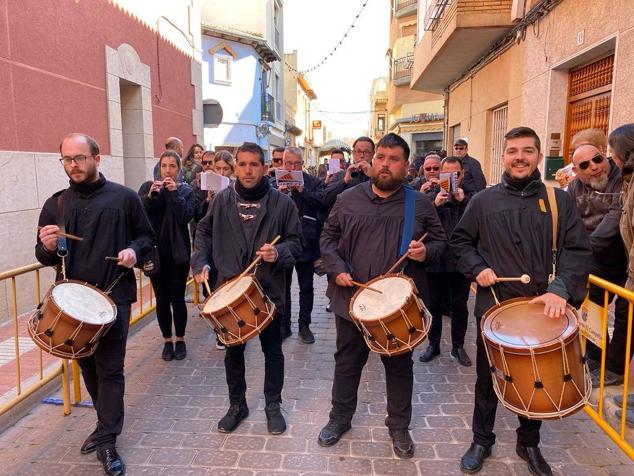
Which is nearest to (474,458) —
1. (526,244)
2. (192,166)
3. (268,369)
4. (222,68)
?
(526,244)

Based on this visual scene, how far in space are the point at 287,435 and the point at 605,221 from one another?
2884 millimetres

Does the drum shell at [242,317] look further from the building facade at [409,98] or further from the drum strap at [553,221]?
the building facade at [409,98]

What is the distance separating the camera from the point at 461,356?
4770 mm

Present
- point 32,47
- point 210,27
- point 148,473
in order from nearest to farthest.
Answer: point 148,473
point 32,47
point 210,27

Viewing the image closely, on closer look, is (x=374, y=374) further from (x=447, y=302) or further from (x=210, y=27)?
(x=210, y=27)

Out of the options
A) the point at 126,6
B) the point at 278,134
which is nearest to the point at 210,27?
the point at 278,134

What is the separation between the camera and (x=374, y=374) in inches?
178

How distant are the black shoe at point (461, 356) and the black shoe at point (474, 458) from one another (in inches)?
61.3

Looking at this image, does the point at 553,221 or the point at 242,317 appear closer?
the point at 553,221

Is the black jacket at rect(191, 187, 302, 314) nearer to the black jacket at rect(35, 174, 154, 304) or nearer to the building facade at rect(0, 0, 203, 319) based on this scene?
the black jacket at rect(35, 174, 154, 304)

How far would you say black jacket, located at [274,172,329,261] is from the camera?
213 inches

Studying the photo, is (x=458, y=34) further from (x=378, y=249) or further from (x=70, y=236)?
(x=70, y=236)

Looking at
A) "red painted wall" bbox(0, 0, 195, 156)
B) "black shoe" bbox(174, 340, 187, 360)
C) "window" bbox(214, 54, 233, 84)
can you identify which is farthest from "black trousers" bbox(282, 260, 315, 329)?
"window" bbox(214, 54, 233, 84)

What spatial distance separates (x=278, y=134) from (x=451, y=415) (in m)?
28.3
